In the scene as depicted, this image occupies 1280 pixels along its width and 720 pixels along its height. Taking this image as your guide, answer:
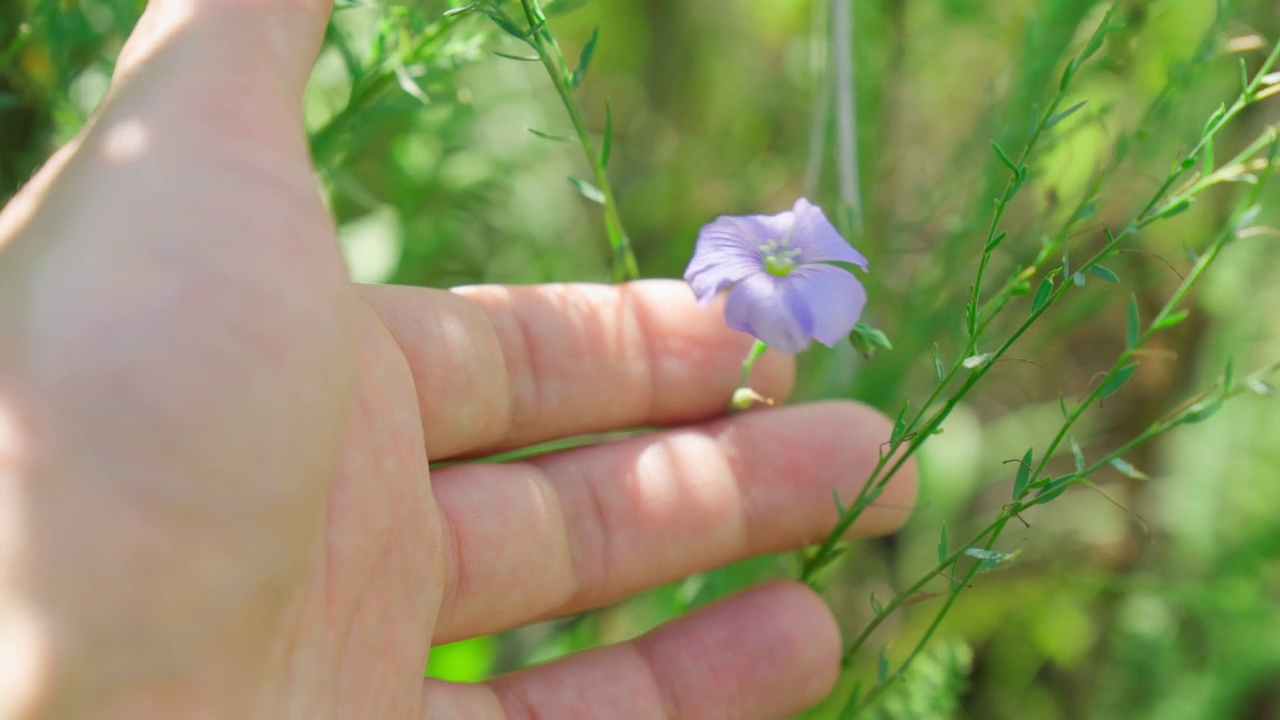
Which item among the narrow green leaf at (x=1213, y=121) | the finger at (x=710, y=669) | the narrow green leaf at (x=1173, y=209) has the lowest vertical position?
the finger at (x=710, y=669)

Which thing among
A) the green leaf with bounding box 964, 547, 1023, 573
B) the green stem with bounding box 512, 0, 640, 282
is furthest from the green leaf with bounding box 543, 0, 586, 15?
the green leaf with bounding box 964, 547, 1023, 573

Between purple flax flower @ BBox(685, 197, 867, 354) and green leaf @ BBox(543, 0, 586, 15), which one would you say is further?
green leaf @ BBox(543, 0, 586, 15)

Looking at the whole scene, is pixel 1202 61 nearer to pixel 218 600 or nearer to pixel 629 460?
pixel 629 460

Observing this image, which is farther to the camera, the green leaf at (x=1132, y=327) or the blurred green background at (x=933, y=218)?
the blurred green background at (x=933, y=218)

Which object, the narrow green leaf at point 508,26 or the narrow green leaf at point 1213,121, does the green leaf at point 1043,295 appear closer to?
the narrow green leaf at point 1213,121

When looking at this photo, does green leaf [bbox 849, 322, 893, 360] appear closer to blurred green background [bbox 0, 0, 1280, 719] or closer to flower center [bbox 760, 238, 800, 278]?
flower center [bbox 760, 238, 800, 278]

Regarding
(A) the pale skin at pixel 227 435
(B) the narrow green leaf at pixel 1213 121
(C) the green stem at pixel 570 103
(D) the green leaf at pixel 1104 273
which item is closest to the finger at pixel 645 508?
(A) the pale skin at pixel 227 435

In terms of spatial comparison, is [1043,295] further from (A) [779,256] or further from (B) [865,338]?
(A) [779,256]

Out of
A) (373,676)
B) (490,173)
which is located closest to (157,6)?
(373,676)
